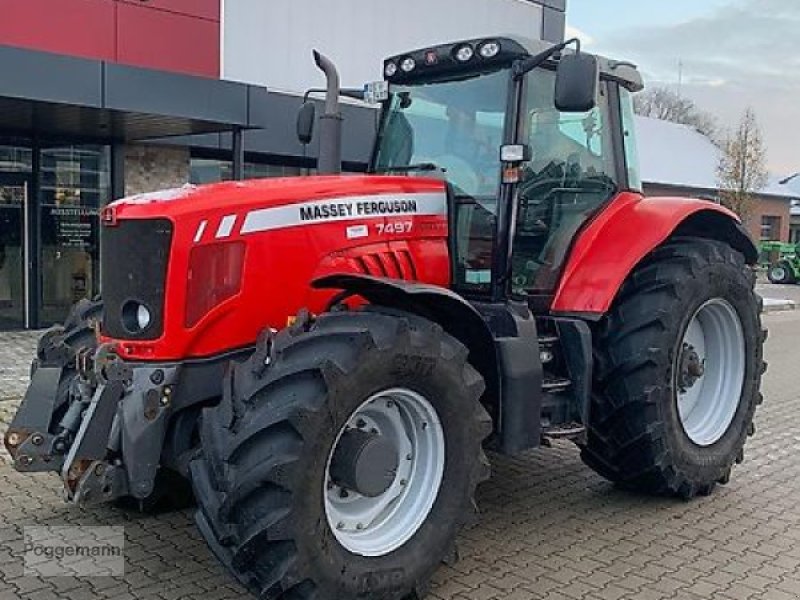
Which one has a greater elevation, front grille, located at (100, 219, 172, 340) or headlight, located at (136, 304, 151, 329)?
front grille, located at (100, 219, 172, 340)

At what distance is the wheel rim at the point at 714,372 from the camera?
217 inches

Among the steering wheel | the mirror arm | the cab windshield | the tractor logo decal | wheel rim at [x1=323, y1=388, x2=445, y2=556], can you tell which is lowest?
wheel rim at [x1=323, y1=388, x2=445, y2=556]

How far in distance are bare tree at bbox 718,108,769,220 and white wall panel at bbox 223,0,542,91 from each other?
11.6 m

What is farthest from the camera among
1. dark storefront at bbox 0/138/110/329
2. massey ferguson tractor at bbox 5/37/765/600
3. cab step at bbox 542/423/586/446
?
dark storefront at bbox 0/138/110/329

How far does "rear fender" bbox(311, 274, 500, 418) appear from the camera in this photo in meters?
3.79

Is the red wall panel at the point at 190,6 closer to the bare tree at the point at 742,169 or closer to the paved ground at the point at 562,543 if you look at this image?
the paved ground at the point at 562,543

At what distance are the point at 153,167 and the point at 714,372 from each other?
9.90 meters

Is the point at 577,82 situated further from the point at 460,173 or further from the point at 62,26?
the point at 62,26

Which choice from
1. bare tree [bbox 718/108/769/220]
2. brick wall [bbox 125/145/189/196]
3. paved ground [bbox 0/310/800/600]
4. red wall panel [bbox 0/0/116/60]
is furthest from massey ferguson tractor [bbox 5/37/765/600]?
bare tree [bbox 718/108/769/220]

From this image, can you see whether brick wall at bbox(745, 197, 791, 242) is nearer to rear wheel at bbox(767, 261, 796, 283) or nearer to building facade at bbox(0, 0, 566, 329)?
rear wheel at bbox(767, 261, 796, 283)

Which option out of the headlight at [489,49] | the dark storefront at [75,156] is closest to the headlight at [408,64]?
the headlight at [489,49]

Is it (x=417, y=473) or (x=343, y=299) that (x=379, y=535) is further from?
(x=343, y=299)

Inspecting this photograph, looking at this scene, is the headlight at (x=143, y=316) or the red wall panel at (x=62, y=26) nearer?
the headlight at (x=143, y=316)

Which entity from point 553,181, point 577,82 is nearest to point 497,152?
point 553,181
